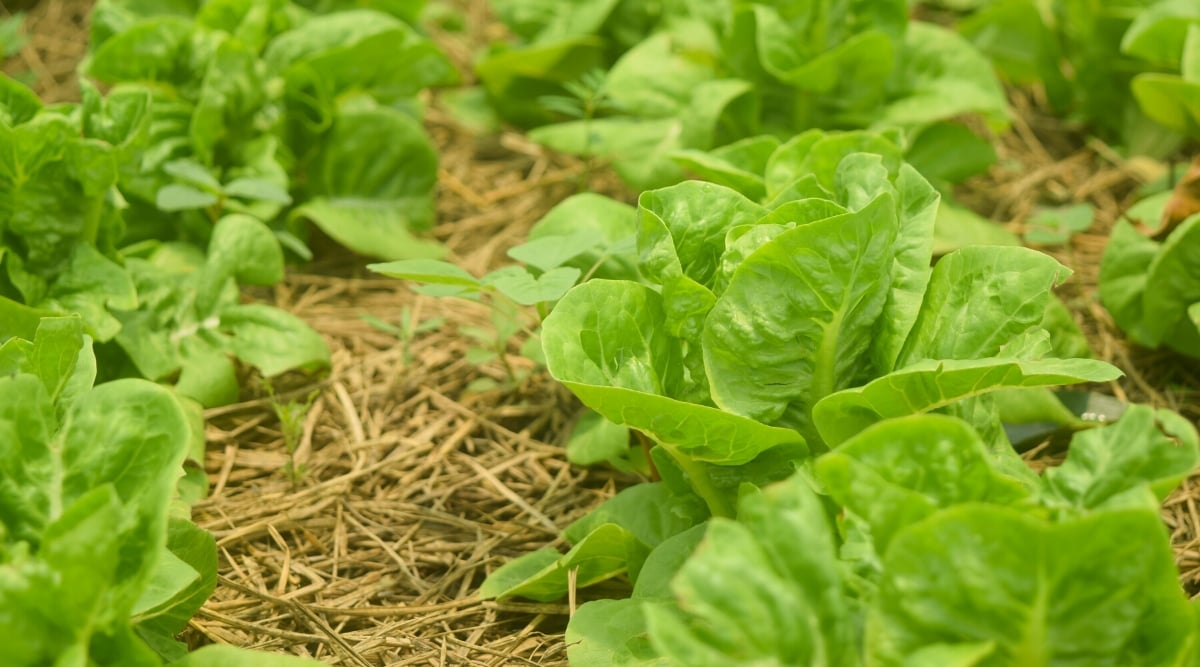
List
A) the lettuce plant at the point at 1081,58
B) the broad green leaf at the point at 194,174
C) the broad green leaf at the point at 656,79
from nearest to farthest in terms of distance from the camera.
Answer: the broad green leaf at the point at 194,174 → the broad green leaf at the point at 656,79 → the lettuce plant at the point at 1081,58

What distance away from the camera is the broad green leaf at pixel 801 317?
170cm

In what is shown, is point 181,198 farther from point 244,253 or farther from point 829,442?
point 829,442

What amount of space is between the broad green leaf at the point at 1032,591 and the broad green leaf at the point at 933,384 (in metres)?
0.31

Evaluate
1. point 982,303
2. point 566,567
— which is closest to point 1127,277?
point 982,303

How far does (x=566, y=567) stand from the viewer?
1.91 m

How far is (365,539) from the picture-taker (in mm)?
2221

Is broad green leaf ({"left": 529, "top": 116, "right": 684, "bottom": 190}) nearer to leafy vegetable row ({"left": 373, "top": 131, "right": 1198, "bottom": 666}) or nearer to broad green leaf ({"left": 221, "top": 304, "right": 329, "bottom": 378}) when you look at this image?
leafy vegetable row ({"left": 373, "top": 131, "right": 1198, "bottom": 666})

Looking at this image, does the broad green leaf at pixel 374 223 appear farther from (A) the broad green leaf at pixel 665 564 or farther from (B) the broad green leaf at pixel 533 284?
(A) the broad green leaf at pixel 665 564

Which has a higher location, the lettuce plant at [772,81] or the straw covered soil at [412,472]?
the lettuce plant at [772,81]

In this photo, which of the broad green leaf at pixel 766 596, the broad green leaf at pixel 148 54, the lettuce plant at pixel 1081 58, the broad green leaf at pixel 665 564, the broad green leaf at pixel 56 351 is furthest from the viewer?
the lettuce plant at pixel 1081 58

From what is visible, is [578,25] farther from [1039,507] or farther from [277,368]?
[1039,507]

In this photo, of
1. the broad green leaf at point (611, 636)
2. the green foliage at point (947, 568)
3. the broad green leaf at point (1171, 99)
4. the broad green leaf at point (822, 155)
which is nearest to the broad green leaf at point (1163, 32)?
the broad green leaf at point (1171, 99)

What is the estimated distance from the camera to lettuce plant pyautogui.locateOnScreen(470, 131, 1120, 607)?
5.59 ft

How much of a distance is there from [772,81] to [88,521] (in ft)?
7.25
